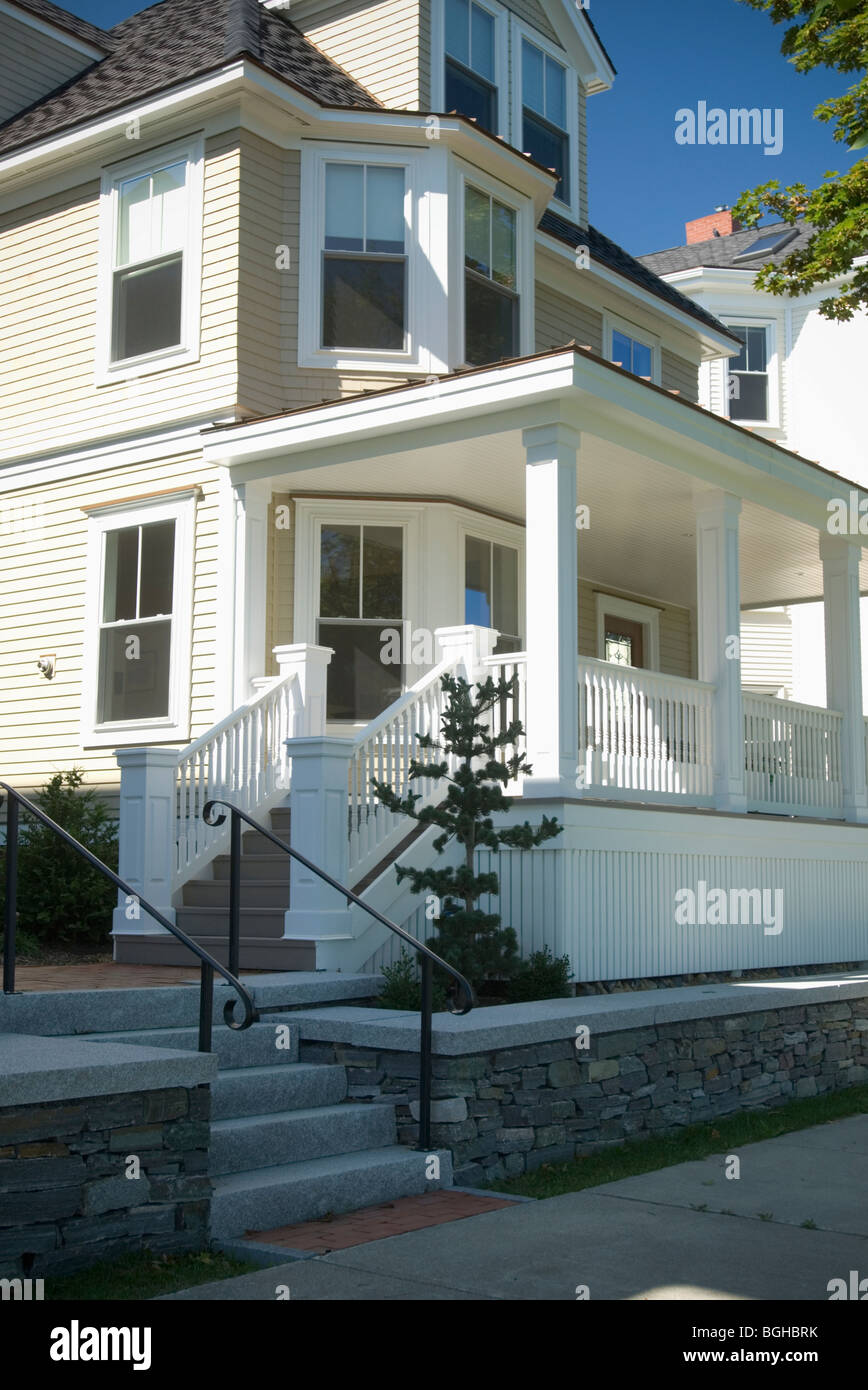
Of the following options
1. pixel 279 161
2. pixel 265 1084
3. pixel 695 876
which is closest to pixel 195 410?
pixel 279 161

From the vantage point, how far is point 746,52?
51.7 feet

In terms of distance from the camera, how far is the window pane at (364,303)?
12.6 metres

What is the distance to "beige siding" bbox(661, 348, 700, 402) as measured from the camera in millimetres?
17812

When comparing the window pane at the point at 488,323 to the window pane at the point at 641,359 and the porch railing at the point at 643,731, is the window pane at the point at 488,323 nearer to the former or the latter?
the window pane at the point at 641,359

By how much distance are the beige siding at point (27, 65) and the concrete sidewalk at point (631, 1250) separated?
44.6ft

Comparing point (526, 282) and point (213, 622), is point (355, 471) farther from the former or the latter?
point (526, 282)

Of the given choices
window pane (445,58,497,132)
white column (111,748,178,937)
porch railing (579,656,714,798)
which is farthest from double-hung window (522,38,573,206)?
white column (111,748,178,937)

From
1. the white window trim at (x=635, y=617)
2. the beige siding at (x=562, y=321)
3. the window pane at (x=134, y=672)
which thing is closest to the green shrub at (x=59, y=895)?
the window pane at (x=134, y=672)

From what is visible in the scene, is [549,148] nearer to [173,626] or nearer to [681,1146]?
[173,626]

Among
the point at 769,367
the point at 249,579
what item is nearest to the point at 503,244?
the point at 249,579

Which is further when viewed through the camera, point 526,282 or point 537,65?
point 537,65

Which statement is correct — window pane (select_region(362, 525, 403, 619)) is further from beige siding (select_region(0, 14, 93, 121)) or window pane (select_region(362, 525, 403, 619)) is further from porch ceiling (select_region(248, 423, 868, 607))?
beige siding (select_region(0, 14, 93, 121))
